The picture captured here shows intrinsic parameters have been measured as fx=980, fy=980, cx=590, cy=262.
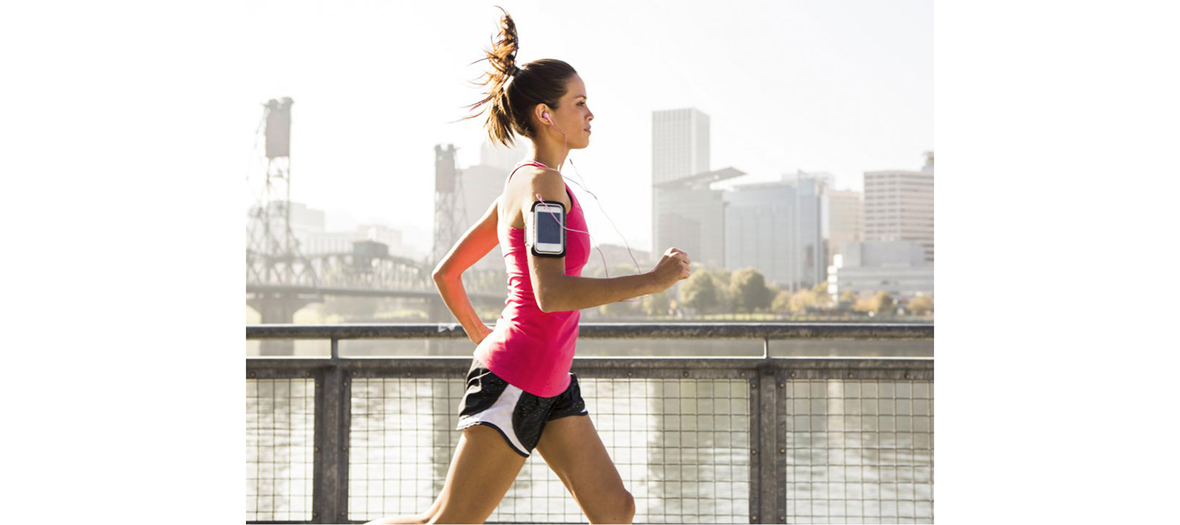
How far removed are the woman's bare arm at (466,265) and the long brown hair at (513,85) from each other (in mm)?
219

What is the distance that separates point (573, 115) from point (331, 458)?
219 cm

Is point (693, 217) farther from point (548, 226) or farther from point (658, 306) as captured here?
point (548, 226)

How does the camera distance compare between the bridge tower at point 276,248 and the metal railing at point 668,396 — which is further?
the bridge tower at point 276,248

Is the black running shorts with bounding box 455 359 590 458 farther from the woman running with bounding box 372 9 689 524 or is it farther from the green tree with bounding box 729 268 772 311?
the green tree with bounding box 729 268 772 311

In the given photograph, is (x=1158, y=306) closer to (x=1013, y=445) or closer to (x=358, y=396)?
(x=1013, y=445)

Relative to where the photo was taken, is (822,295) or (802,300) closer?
(802,300)

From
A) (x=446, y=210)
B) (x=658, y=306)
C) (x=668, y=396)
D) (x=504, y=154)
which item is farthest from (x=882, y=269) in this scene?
(x=668, y=396)

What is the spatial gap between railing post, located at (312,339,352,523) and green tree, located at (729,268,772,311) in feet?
229

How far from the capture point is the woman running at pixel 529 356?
226 cm

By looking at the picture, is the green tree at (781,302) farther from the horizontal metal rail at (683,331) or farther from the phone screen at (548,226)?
the phone screen at (548,226)

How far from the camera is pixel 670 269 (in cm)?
210

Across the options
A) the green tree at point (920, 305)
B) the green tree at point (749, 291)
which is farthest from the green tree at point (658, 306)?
A: the green tree at point (920, 305)

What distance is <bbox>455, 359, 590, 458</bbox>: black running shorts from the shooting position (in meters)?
2.28

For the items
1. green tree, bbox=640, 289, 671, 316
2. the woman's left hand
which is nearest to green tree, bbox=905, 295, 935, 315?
green tree, bbox=640, 289, 671, 316
